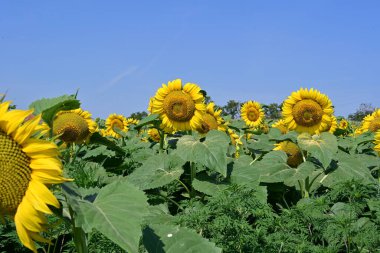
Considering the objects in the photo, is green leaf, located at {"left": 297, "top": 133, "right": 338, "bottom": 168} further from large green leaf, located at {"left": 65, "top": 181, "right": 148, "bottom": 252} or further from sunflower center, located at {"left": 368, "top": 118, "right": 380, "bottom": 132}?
sunflower center, located at {"left": 368, "top": 118, "right": 380, "bottom": 132}

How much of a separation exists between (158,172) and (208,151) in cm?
47

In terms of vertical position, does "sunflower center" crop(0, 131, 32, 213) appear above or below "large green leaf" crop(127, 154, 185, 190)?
below

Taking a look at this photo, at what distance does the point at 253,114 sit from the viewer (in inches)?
405

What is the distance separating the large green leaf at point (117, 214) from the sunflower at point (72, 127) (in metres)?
3.18

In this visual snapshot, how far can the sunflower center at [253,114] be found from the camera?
10.3 meters

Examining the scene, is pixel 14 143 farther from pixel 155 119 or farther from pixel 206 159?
pixel 155 119

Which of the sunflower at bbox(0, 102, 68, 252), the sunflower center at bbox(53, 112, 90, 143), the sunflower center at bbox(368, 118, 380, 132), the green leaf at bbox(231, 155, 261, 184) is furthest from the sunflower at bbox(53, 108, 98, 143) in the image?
the sunflower center at bbox(368, 118, 380, 132)

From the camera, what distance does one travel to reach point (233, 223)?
2627mm

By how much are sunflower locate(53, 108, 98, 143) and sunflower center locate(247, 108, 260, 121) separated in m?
5.39

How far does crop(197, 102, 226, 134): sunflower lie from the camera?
5.91 meters

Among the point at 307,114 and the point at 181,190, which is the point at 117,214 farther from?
the point at 307,114

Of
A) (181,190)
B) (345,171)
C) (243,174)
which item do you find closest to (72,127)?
(181,190)

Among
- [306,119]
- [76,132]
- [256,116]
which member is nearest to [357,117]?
[256,116]

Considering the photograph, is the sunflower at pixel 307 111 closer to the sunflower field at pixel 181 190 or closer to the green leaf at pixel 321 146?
the sunflower field at pixel 181 190
